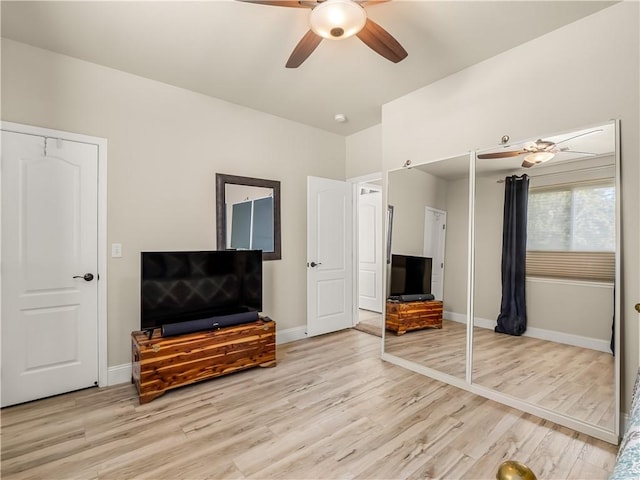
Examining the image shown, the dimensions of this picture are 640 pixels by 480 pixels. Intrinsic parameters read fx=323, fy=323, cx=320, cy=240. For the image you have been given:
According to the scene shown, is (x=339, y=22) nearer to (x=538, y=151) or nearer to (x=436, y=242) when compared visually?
(x=538, y=151)

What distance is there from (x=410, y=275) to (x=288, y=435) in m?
1.92

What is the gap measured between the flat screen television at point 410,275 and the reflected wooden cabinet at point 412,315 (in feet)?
0.41

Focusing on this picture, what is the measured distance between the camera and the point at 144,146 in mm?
3059

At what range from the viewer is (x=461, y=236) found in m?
2.90

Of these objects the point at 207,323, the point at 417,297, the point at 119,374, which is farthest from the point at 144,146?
the point at 417,297

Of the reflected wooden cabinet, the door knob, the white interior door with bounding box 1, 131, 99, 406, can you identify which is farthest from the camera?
the reflected wooden cabinet

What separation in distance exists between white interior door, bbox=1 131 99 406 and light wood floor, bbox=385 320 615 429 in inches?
121

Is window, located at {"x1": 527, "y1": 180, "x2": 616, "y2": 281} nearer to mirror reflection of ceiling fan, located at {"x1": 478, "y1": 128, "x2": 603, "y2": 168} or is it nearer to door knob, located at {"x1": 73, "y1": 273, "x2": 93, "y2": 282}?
mirror reflection of ceiling fan, located at {"x1": 478, "y1": 128, "x2": 603, "y2": 168}

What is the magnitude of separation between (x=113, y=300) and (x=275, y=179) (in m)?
2.12

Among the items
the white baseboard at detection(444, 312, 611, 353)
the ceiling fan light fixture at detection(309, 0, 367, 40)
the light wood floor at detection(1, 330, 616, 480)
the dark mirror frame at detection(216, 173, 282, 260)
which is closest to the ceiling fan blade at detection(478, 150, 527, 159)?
the white baseboard at detection(444, 312, 611, 353)

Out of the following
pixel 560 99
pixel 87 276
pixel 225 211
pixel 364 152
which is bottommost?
pixel 87 276

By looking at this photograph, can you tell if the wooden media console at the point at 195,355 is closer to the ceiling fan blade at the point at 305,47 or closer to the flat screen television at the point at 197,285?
the flat screen television at the point at 197,285

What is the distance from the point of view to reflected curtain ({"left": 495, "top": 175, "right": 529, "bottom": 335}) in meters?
2.55

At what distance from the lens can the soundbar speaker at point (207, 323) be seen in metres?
2.69
